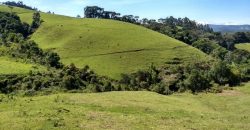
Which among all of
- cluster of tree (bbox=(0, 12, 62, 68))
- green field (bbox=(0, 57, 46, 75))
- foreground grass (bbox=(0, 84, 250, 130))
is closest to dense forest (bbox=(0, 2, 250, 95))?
cluster of tree (bbox=(0, 12, 62, 68))

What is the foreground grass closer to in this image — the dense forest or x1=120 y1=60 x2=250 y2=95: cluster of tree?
the dense forest

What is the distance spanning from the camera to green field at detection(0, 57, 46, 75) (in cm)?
6812

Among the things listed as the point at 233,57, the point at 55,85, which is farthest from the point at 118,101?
the point at 233,57

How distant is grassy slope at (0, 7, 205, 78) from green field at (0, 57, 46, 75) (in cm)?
1978

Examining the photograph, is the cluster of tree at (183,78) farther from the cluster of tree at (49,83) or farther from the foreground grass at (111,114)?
the foreground grass at (111,114)

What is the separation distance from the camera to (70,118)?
126 ft

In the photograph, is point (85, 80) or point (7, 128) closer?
point (7, 128)

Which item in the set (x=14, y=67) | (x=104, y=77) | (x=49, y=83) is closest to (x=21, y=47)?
(x=104, y=77)

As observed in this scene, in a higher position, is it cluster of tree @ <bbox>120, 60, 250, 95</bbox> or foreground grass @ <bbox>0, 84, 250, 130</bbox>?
foreground grass @ <bbox>0, 84, 250, 130</bbox>

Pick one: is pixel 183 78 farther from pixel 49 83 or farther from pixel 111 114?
pixel 111 114

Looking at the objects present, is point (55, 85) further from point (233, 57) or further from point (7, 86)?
point (233, 57)

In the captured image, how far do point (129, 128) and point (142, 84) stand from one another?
144 ft

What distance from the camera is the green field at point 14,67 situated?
223ft

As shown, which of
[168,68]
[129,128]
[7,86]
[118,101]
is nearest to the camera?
[129,128]
